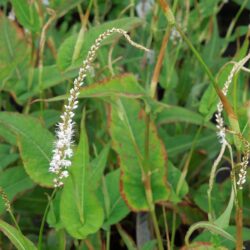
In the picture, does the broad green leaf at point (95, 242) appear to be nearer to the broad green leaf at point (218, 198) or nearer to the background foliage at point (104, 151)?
the background foliage at point (104, 151)

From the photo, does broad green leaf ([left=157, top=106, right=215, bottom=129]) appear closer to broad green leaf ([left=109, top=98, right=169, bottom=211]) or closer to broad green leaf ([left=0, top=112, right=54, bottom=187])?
broad green leaf ([left=109, top=98, right=169, bottom=211])

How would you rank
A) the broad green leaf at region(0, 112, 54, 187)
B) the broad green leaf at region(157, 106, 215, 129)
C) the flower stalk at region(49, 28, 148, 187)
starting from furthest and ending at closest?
1. the broad green leaf at region(157, 106, 215, 129)
2. the broad green leaf at region(0, 112, 54, 187)
3. the flower stalk at region(49, 28, 148, 187)

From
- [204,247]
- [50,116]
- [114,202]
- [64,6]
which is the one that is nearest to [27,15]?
[64,6]

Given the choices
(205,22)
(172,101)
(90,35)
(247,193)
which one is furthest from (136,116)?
(205,22)

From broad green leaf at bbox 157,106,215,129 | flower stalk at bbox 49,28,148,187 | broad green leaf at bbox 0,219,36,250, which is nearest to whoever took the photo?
flower stalk at bbox 49,28,148,187

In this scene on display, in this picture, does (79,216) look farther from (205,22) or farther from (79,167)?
(205,22)

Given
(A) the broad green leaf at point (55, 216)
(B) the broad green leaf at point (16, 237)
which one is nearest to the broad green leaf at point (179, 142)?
(A) the broad green leaf at point (55, 216)

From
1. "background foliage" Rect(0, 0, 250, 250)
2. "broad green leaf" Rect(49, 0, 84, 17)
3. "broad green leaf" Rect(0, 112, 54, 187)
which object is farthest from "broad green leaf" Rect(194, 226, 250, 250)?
"broad green leaf" Rect(49, 0, 84, 17)

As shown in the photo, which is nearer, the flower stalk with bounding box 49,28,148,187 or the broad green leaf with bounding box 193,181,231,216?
the flower stalk with bounding box 49,28,148,187
